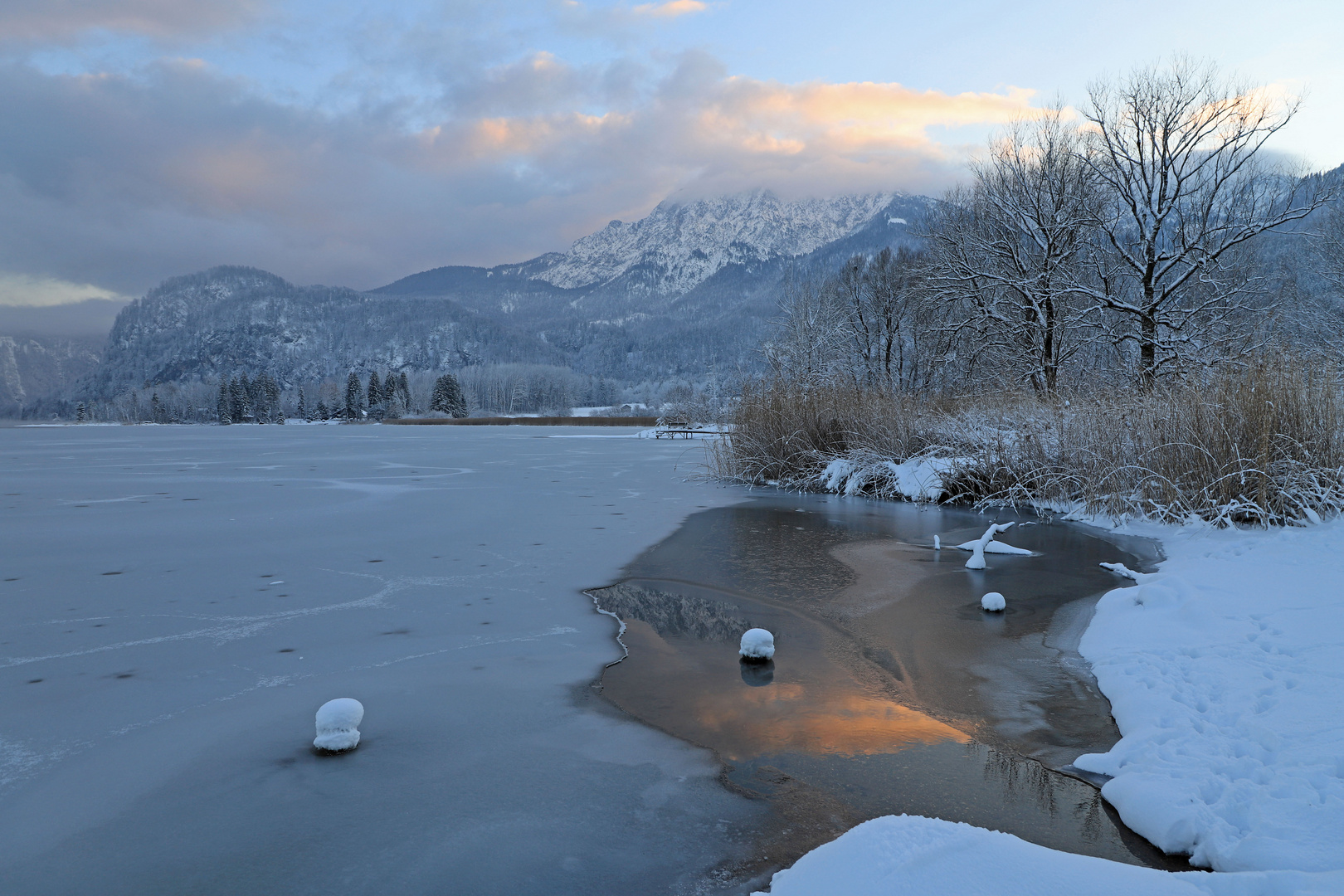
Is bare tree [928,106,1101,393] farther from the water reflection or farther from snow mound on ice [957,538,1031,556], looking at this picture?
the water reflection

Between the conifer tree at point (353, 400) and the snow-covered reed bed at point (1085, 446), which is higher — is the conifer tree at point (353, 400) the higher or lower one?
the higher one

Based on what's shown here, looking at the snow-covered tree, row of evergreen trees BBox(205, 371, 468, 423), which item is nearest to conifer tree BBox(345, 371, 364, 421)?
row of evergreen trees BBox(205, 371, 468, 423)

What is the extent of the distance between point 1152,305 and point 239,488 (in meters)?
20.7

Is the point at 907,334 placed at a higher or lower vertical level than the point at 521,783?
higher

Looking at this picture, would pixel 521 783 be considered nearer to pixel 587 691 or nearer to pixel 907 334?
pixel 587 691

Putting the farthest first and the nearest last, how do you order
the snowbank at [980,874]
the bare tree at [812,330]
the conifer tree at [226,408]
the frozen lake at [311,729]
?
the conifer tree at [226,408], the bare tree at [812,330], the frozen lake at [311,729], the snowbank at [980,874]

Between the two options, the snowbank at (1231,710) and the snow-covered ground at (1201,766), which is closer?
the snow-covered ground at (1201,766)

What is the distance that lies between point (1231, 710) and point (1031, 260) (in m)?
23.7

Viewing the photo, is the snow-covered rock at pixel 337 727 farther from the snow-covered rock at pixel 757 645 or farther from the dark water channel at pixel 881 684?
the snow-covered rock at pixel 757 645

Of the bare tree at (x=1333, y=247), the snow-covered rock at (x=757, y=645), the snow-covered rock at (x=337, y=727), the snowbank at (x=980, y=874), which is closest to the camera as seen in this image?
the snowbank at (x=980, y=874)

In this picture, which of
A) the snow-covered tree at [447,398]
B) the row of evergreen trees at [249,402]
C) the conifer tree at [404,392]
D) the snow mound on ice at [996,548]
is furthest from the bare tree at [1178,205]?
the row of evergreen trees at [249,402]

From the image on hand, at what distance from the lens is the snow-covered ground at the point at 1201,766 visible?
195cm

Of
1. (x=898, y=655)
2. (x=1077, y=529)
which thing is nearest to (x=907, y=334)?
(x=1077, y=529)

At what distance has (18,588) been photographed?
19.0 feet
